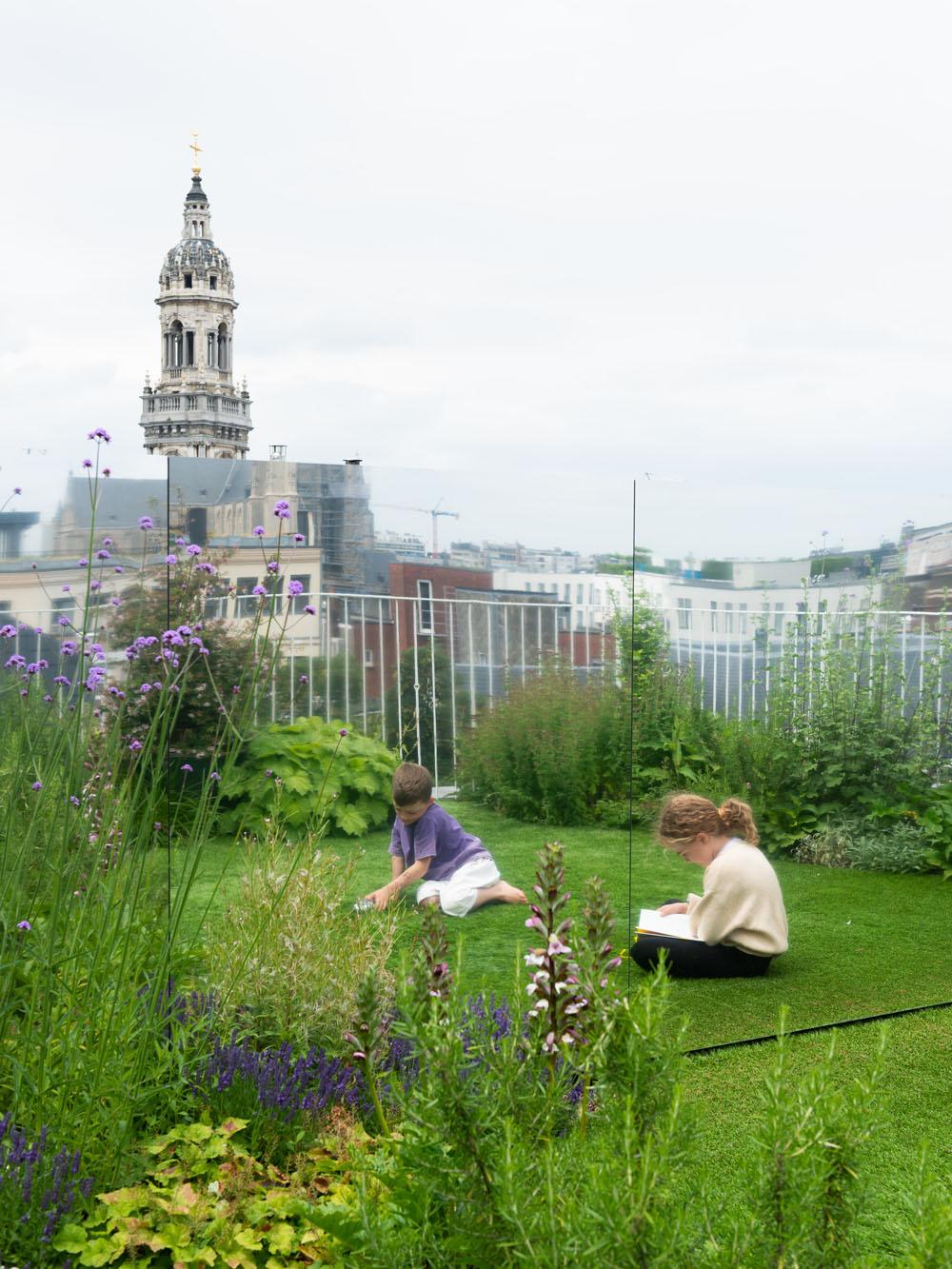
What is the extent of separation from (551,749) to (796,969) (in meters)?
1.37

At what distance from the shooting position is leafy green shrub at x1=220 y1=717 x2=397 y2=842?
4.13 m

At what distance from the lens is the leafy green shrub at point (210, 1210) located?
2.61 meters

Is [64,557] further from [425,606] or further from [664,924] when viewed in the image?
[664,924]

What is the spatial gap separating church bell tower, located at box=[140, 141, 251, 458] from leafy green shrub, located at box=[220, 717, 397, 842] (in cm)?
9149

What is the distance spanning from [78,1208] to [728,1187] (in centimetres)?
170

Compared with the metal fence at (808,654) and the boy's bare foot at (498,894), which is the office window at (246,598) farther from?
the metal fence at (808,654)

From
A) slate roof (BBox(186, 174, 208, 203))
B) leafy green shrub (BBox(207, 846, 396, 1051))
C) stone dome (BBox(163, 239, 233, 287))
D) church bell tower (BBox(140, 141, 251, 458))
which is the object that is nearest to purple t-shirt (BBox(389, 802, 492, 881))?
leafy green shrub (BBox(207, 846, 396, 1051))

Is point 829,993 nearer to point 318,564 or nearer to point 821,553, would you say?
point 821,553

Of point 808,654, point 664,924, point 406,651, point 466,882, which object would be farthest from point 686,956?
point 406,651

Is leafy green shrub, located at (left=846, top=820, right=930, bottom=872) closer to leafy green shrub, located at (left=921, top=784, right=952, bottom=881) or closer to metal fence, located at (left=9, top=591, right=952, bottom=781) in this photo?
leafy green shrub, located at (left=921, top=784, right=952, bottom=881)

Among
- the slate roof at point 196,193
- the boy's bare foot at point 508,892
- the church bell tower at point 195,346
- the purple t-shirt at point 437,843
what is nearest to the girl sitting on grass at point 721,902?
the boy's bare foot at point 508,892

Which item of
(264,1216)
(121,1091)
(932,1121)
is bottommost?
(932,1121)

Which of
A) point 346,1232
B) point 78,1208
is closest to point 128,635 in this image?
point 78,1208

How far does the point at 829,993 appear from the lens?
4.81 metres
